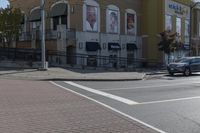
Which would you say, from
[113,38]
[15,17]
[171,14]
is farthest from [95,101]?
[171,14]

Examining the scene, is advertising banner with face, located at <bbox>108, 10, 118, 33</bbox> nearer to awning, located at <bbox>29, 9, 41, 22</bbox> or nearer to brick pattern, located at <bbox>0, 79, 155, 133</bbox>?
awning, located at <bbox>29, 9, 41, 22</bbox>

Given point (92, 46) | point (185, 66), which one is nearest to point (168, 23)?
point (92, 46)

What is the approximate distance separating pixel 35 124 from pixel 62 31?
105 feet

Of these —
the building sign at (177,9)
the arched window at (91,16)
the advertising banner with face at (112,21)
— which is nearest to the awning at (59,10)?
the arched window at (91,16)

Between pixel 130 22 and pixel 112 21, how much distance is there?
3.91 m

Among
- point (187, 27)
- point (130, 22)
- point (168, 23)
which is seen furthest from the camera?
point (187, 27)

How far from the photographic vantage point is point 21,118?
36.6 ft

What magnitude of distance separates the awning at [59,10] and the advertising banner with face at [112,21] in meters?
5.76

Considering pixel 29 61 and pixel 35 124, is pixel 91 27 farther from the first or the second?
pixel 35 124

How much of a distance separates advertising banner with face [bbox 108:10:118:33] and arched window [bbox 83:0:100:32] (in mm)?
2288

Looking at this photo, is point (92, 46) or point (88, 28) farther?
point (92, 46)

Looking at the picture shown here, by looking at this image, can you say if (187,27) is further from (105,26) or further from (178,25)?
(105,26)

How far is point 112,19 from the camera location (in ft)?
159

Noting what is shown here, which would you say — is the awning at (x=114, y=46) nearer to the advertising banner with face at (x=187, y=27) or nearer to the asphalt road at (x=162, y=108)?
the advertising banner with face at (x=187, y=27)
